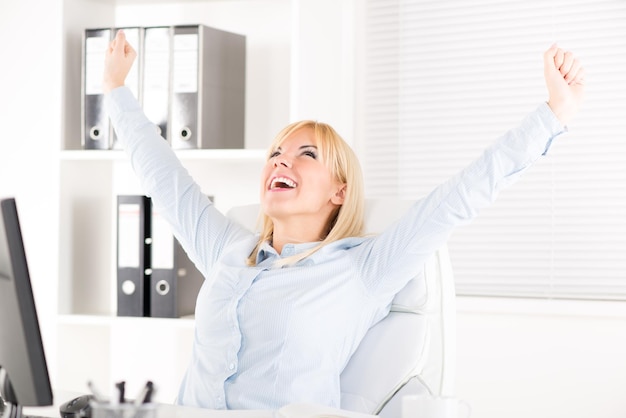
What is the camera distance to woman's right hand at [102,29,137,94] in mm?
1998

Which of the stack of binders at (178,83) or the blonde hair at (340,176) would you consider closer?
the blonde hair at (340,176)

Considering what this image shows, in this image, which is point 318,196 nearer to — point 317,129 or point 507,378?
point 317,129

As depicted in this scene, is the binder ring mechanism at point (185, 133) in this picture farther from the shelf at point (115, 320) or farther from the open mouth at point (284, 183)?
the open mouth at point (284, 183)

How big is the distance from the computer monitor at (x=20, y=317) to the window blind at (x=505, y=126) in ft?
5.59

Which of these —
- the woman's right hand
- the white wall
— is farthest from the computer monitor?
the white wall

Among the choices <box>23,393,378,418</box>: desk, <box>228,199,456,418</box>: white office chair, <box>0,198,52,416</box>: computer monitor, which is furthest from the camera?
<box>228,199,456,418</box>: white office chair

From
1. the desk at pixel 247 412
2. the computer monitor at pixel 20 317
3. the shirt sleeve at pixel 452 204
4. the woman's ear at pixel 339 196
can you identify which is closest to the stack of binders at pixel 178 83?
the woman's ear at pixel 339 196

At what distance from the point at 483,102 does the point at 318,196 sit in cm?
94

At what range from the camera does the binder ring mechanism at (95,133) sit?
2625 mm

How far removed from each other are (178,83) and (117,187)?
51 centimetres

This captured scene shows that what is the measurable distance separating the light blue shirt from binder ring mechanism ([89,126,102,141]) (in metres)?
1.01

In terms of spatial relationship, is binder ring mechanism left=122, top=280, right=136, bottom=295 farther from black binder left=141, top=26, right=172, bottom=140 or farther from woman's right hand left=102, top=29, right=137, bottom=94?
woman's right hand left=102, top=29, right=137, bottom=94

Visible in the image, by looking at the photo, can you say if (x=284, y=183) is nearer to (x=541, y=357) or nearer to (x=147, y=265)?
(x=147, y=265)

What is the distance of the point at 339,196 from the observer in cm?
184
